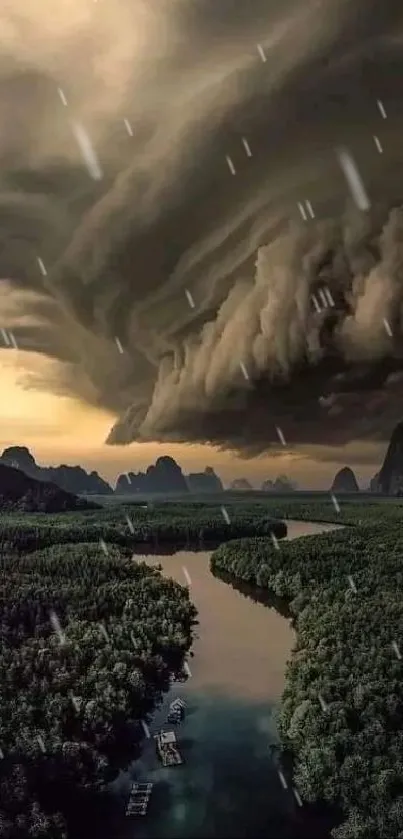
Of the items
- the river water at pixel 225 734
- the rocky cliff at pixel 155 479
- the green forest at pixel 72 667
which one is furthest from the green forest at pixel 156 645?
the rocky cliff at pixel 155 479

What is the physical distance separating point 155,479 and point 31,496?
54.8 inches

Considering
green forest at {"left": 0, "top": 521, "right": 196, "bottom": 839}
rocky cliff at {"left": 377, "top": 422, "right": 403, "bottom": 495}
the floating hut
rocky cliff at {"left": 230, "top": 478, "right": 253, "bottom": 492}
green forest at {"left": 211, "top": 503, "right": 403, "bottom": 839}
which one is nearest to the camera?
green forest at {"left": 0, "top": 521, "right": 196, "bottom": 839}

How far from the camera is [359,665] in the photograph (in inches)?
303

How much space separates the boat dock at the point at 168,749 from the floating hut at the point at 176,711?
6.1 inches

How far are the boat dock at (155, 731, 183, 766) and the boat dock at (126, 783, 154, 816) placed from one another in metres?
0.39

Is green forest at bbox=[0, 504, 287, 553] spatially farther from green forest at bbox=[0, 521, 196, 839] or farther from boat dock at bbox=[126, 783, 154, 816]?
boat dock at bbox=[126, 783, 154, 816]

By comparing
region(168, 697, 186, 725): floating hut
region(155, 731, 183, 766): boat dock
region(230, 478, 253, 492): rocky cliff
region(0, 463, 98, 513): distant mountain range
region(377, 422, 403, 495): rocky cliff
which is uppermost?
region(0, 463, 98, 513): distant mountain range

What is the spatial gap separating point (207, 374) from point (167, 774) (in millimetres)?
4003

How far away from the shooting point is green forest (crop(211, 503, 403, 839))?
624 cm

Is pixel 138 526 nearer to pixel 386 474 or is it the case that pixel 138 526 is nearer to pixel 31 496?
pixel 31 496

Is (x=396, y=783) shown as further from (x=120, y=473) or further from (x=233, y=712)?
(x=120, y=473)

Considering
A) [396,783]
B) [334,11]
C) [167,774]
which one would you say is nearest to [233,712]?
[167,774]

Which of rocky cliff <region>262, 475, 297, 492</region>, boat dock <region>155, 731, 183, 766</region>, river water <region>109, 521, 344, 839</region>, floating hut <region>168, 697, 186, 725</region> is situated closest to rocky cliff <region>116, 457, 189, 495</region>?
river water <region>109, 521, 344, 839</region>

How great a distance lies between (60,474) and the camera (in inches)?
355
